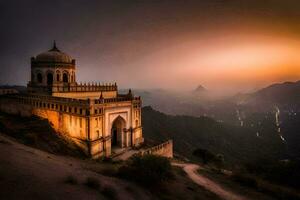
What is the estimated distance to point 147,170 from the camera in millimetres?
22594

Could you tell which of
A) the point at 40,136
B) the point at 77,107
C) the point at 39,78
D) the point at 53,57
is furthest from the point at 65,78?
the point at 40,136

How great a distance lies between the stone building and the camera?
120ft

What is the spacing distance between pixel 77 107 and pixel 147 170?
19.2 metres

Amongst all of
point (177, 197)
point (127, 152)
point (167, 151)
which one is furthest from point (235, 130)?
point (177, 197)

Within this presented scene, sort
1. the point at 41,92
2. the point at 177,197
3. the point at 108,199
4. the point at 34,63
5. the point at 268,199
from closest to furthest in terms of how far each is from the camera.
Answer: the point at 108,199 → the point at 177,197 → the point at 268,199 → the point at 41,92 → the point at 34,63

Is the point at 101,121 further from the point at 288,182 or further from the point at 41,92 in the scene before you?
the point at 288,182

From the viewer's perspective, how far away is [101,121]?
1510 inches

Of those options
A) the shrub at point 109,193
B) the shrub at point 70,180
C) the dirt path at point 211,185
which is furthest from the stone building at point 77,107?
the shrub at point 109,193

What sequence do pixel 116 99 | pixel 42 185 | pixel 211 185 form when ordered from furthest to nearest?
pixel 116 99
pixel 211 185
pixel 42 185

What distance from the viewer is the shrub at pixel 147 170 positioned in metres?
22.2

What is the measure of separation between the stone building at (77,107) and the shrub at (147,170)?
14752mm

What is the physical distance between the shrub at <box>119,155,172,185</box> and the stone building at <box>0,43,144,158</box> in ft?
48.4

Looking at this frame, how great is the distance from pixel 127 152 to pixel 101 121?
8255mm

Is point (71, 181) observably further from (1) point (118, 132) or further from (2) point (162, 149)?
(2) point (162, 149)
